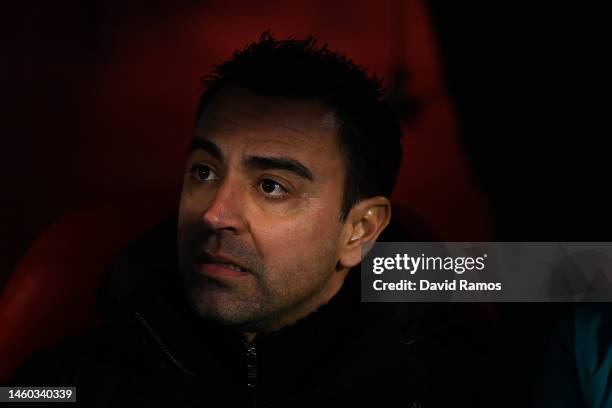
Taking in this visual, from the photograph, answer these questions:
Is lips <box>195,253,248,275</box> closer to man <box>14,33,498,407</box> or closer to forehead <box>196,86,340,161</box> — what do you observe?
man <box>14,33,498,407</box>

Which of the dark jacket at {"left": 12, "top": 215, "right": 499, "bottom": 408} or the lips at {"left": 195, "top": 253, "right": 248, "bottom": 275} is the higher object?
the lips at {"left": 195, "top": 253, "right": 248, "bottom": 275}

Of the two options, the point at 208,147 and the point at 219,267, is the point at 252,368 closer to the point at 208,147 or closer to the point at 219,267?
the point at 219,267

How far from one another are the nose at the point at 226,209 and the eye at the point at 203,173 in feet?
0.11

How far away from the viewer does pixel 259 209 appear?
998mm

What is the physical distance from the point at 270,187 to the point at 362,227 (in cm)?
20

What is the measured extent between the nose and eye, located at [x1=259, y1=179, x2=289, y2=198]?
0.10 feet

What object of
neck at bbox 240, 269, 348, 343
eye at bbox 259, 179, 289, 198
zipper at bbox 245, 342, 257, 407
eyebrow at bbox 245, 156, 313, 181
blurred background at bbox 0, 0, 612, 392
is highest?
blurred background at bbox 0, 0, 612, 392

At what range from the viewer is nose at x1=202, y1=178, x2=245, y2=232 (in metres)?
0.97

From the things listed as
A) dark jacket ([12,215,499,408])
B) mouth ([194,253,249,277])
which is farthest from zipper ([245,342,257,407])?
mouth ([194,253,249,277])

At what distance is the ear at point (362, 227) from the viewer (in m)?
1.10

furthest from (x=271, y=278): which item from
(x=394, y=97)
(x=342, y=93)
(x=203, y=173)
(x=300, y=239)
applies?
(x=394, y=97)

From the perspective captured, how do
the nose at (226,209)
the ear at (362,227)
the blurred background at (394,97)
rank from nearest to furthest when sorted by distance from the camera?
1. the nose at (226,209)
2. the ear at (362,227)
3. the blurred background at (394,97)

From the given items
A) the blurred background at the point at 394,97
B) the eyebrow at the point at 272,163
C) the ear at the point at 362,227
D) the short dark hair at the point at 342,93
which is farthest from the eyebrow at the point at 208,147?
the blurred background at the point at 394,97

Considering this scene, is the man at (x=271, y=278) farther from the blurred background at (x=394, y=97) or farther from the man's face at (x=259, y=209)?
the blurred background at (x=394, y=97)
